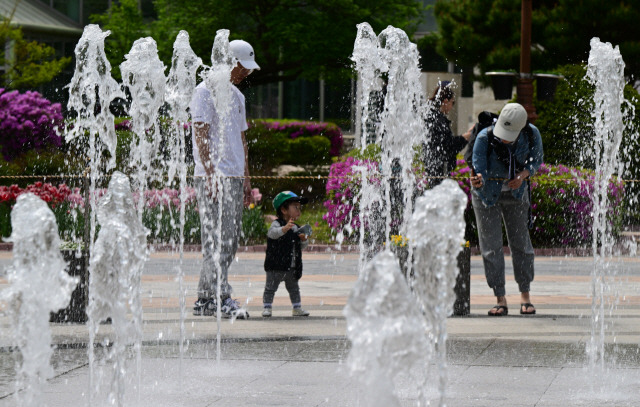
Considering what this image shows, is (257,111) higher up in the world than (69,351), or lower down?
higher up

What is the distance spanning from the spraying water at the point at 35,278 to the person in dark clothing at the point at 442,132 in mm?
5029

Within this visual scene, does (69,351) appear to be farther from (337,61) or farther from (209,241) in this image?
(337,61)

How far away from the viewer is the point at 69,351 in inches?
269

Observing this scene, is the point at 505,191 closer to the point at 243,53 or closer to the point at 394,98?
the point at 394,98

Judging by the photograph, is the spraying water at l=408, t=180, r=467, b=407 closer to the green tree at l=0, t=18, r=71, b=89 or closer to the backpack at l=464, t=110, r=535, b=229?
the backpack at l=464, t=110, r=535, b=229

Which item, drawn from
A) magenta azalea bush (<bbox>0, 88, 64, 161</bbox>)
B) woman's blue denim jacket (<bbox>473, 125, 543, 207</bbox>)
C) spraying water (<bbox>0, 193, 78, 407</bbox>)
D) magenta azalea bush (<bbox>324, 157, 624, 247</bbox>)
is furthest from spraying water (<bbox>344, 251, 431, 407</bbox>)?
magenta azalea bush (<bbox>0, 88, 64, 161</bbox>)

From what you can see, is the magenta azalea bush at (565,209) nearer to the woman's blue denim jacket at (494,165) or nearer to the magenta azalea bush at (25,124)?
the woman's blue denim jacket at (494,165)

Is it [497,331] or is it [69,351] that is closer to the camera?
[69,351]

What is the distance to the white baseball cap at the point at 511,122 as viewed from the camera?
8.32 m

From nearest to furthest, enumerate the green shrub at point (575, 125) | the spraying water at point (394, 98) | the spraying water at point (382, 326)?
the spraying water at point (382, 326) < the spraying water at point (394, 98) < the green shrub at point (575, 125)

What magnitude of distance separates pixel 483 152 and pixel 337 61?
2303cm

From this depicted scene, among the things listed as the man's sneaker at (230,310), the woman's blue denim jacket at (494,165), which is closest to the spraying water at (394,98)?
the woman's blue denim jacket at (494,165)

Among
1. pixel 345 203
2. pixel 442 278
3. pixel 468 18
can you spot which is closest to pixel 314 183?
pixel 468 18

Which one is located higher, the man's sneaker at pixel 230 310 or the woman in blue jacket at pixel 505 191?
the woman in blue jacket at pixel 505 191
